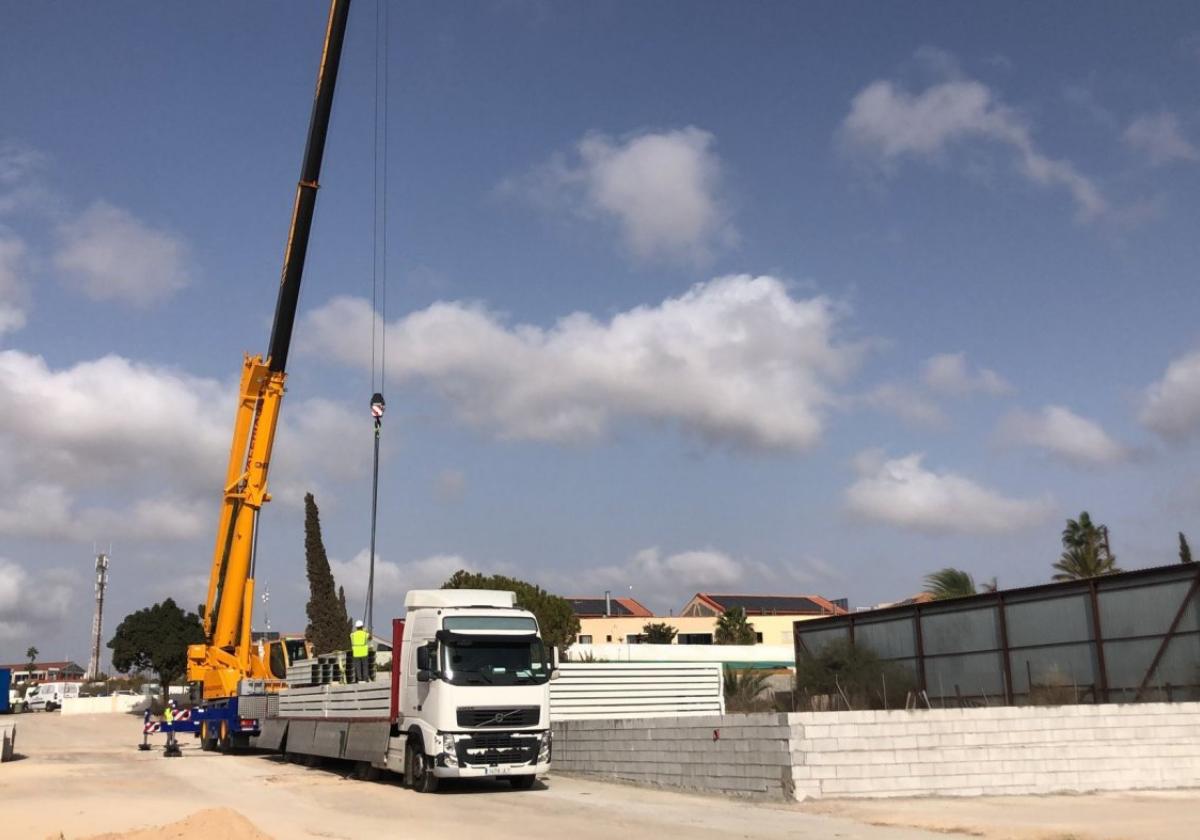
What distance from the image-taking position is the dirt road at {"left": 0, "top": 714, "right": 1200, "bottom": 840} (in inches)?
534

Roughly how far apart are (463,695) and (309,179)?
1804cm

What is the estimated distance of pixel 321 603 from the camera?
209ft

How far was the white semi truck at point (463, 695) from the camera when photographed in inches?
731

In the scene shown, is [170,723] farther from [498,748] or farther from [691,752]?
[691,752]

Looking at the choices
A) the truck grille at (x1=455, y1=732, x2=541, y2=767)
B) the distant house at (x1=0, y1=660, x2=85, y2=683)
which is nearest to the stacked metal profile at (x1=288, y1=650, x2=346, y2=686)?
the truck grille at (x1=455, y1=732, x2=541, y2=767)

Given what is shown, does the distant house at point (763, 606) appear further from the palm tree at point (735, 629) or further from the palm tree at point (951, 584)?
the palm tree at point (951, 584)

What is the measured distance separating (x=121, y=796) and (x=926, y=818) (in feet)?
45.2

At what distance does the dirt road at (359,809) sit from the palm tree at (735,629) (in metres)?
50.9

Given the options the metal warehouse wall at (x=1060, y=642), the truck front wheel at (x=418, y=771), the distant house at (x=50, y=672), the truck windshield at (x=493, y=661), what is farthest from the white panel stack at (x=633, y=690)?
the distant house at (x=50, y=672)

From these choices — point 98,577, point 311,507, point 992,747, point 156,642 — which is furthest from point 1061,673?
point 98,577

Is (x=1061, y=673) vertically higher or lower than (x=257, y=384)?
lower

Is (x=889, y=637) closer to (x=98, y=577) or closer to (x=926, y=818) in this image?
(x=926, y=818)

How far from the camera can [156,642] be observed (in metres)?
79.2

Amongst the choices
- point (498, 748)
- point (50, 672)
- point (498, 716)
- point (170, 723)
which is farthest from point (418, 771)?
point (50, 672)
